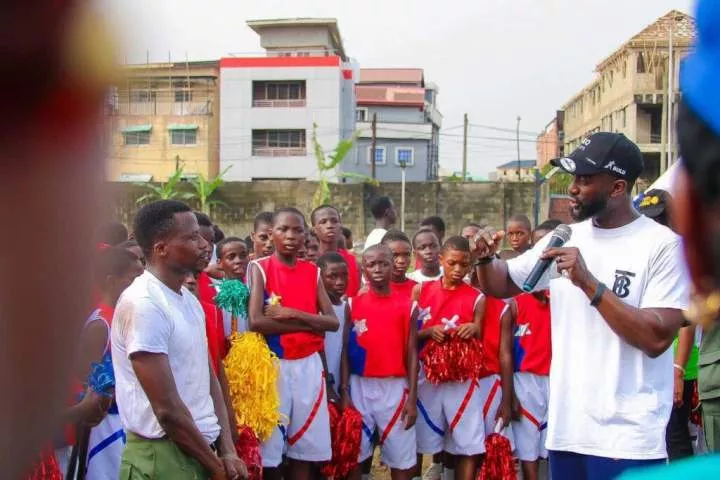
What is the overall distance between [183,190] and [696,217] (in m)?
31.8

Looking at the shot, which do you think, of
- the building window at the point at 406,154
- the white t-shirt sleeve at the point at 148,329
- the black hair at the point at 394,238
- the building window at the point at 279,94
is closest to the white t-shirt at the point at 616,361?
the white t-shirt sleeve at the point at 148,329

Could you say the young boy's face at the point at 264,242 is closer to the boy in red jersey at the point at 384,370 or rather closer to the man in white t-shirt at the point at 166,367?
the boy in red jersey at the point at 384,370

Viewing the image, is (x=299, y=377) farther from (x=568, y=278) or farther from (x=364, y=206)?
(x=364, y=206)

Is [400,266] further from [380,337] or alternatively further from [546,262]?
[546,262]

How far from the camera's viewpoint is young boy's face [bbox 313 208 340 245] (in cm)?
799

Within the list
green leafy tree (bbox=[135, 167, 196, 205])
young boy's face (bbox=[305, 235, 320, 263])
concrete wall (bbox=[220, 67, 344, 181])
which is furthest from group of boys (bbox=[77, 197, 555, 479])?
concrete wall (bbox=[220, 67, 344, 181])

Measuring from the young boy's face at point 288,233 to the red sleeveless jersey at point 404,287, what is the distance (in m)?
0.98

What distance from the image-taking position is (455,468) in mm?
6723

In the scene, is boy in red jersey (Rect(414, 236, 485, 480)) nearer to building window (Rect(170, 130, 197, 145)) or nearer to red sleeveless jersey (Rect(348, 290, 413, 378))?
red sleeveless jersey (Rect(348, 290, 413, 378))

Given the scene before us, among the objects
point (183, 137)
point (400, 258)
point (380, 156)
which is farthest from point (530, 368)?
point (380, 156)

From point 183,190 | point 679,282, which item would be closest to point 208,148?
point 183,190

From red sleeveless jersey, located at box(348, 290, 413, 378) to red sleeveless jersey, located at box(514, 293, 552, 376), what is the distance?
2.92ft

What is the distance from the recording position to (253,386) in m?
5.47

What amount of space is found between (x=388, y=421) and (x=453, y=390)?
541mm
